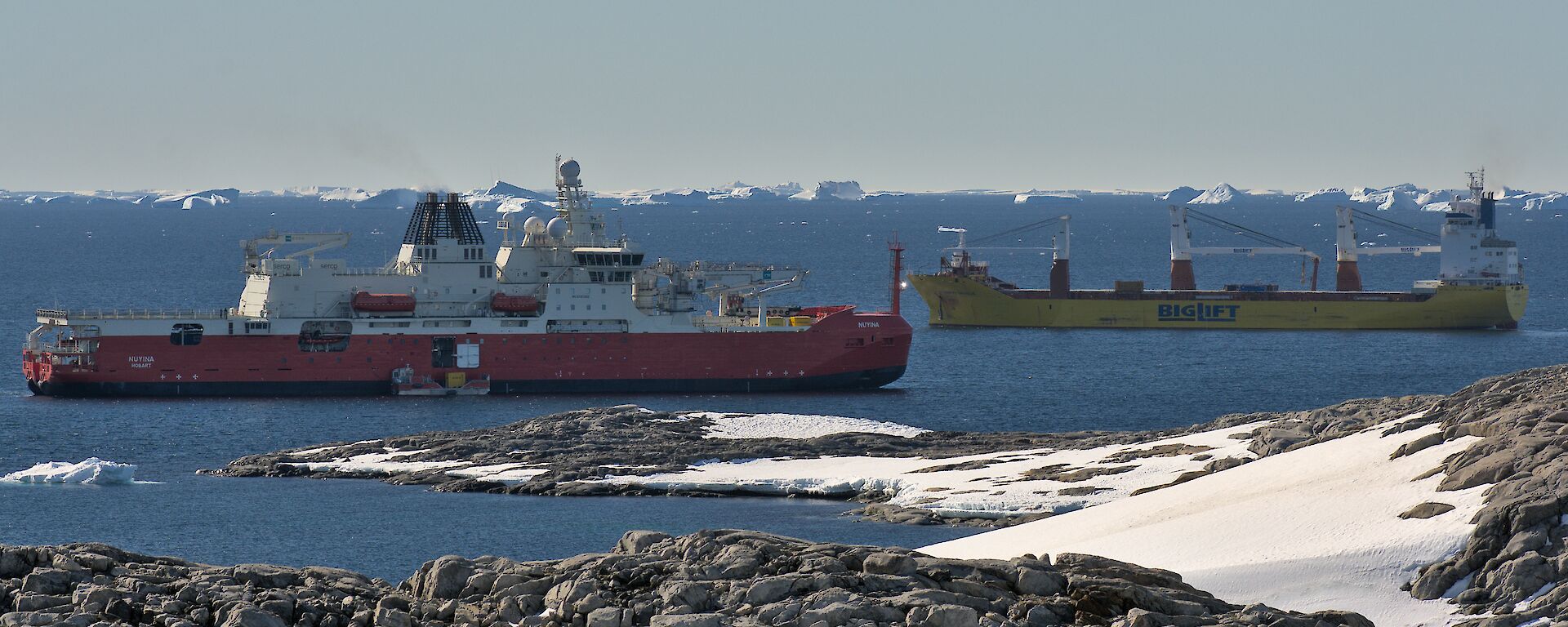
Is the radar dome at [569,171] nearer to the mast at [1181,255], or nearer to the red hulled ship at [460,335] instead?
the red hulled ship at [460,335]

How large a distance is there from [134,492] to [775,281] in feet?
106

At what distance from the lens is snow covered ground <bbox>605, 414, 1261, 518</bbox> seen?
136 feet

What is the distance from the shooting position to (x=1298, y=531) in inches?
1118

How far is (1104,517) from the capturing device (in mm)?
33625

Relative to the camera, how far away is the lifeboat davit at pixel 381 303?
69125 mm

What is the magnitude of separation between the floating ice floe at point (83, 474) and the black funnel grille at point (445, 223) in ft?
77.6

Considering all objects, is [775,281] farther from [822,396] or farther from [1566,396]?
[1566,396]

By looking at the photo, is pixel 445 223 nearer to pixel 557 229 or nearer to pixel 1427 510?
pixel 557 229

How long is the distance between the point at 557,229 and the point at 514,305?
4.32 meters

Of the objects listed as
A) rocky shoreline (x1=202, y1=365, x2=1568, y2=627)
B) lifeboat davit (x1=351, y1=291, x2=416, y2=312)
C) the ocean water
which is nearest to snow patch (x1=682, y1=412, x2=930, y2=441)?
rocky shoreline (x1=202, y1=365, x2=1568, y2=627)

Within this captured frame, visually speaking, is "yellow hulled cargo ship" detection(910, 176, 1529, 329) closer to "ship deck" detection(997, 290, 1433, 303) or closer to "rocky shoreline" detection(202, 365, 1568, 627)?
"ship deck" detection(997, 290, 1433, 303)

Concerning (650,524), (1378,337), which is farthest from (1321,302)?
Answer: (650,524)

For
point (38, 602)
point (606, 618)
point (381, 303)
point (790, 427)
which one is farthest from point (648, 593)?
point (381, 303)

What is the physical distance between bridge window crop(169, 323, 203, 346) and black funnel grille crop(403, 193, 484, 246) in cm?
854
